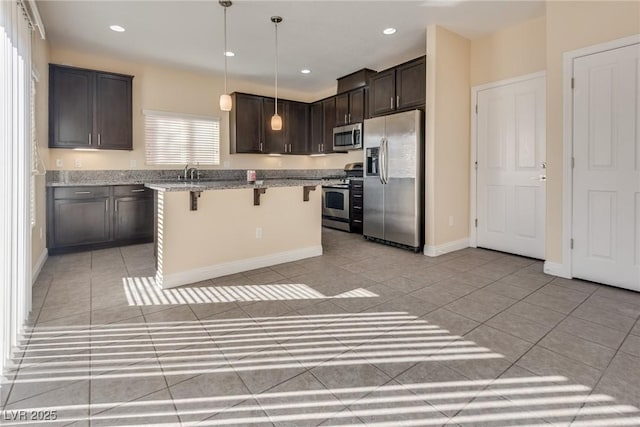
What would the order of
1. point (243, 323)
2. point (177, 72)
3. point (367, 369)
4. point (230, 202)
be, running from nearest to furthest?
point (367, 369), point (243, 323), point (230, 202), point (177, 72)

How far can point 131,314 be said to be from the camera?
2.60 metres

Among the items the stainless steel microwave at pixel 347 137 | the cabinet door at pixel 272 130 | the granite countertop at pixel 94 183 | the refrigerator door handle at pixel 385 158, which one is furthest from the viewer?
the cabinet door at pixel 272 130

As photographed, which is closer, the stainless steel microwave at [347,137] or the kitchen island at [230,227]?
the kitchen island at [230,227]

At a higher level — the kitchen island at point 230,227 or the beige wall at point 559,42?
the beige wall at point 559,42

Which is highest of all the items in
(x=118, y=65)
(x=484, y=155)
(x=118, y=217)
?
(x=118, y=65)

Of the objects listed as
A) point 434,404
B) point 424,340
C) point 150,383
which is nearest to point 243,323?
point 150,383

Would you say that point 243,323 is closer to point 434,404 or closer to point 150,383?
point 150,383

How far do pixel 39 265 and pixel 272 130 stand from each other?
163 inches

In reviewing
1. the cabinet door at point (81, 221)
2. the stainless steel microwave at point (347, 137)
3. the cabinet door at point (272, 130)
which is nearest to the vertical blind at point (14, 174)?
the cabinet door at point (81, 221)

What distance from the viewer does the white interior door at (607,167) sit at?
9.72ft

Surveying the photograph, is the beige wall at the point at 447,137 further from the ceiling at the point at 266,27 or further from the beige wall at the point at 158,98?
the beige wall at the point at 158,98

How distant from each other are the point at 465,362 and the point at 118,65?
19.2 ft

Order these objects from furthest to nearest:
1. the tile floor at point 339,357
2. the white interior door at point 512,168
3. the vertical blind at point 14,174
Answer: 1. the white interior door at point 512,168
2. the vertical blind at point 14,174
3. the tile floor at point 339,357

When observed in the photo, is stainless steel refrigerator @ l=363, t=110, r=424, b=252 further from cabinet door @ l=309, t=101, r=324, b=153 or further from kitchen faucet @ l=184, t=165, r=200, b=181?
kitchen faucet @ l=184, t=165, r=200, b=181
